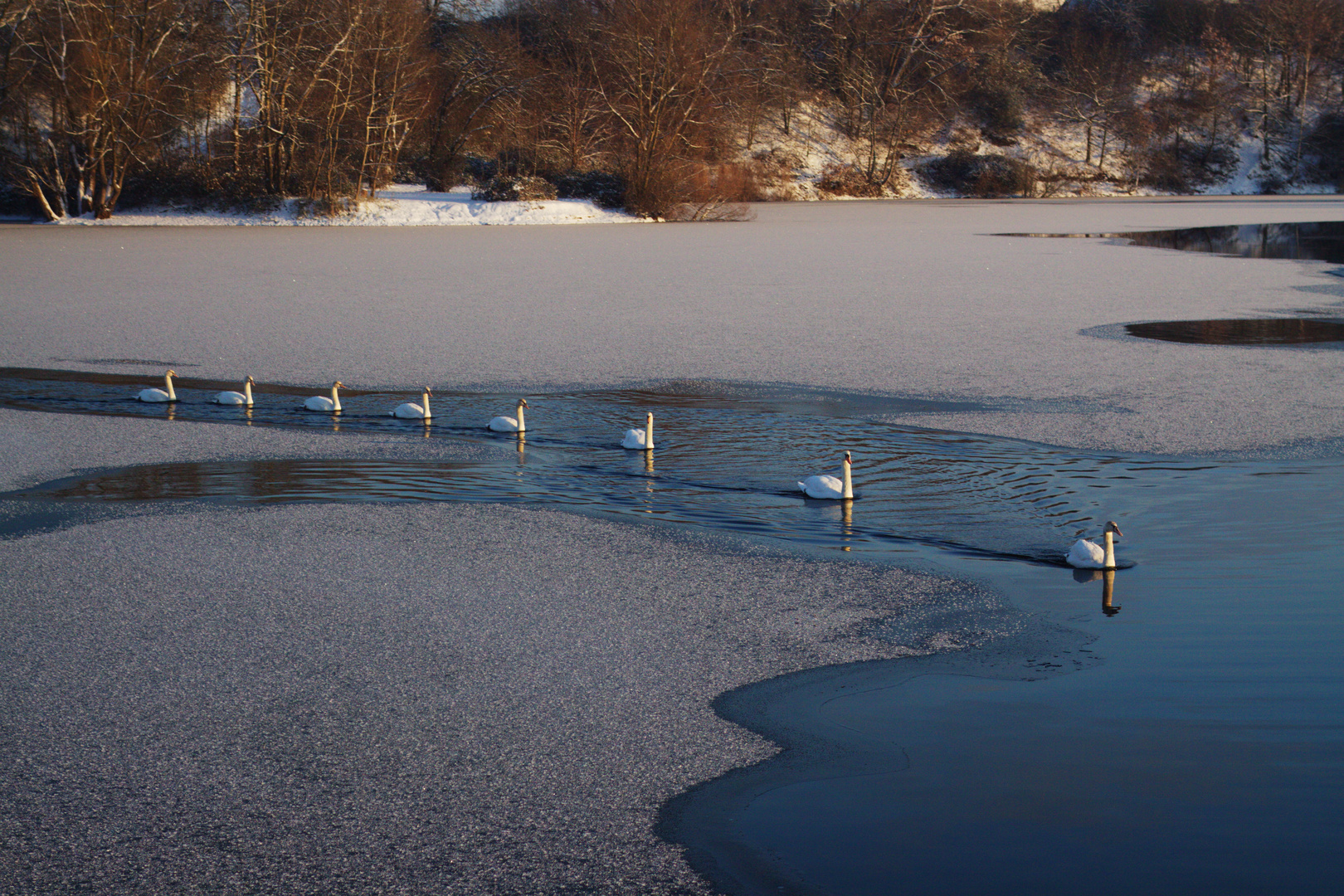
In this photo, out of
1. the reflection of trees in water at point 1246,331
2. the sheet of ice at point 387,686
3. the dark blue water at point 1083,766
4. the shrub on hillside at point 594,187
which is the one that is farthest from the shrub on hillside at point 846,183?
the dark blue water at point 1083,766

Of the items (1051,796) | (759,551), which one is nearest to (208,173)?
(759,551)

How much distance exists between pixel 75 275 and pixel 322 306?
248 inches

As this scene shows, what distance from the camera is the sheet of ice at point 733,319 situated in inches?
408

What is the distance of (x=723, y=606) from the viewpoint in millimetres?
5621

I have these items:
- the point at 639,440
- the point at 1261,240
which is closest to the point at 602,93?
the point at 1261,240

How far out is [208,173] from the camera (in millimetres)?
39281

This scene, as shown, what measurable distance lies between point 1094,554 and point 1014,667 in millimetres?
1401

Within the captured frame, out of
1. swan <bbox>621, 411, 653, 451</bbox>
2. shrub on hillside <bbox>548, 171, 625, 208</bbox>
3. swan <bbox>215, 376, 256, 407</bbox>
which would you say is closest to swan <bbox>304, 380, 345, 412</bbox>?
swan <bbox>215, 376, 256, 407</bbox>

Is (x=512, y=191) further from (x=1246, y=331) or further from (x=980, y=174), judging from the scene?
(x=980, y=174)

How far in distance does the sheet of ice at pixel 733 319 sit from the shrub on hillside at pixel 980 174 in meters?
35.7

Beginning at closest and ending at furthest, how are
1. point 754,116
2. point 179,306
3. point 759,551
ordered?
point 759,551
point 179,306
point 754,116

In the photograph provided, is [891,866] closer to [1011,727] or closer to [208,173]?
[1011,727]

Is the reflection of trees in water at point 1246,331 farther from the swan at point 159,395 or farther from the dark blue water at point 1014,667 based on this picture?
the swan at point 159,395

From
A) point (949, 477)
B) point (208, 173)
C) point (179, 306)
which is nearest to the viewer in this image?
point (949, 477)
